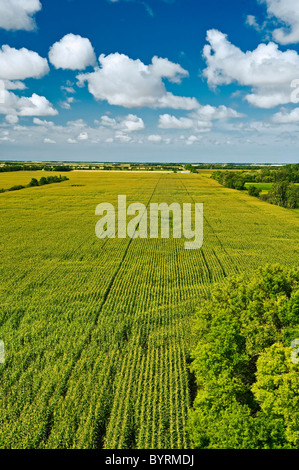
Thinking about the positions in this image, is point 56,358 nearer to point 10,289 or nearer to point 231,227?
point 10,289

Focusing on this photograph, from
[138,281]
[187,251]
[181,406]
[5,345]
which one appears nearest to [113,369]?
[181,406]

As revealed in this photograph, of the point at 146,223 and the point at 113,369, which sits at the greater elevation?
the point at 146,223
